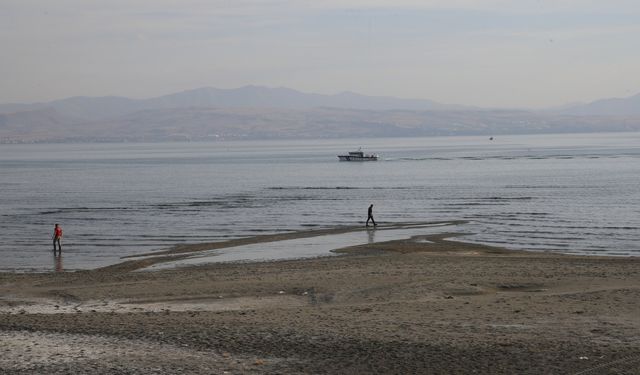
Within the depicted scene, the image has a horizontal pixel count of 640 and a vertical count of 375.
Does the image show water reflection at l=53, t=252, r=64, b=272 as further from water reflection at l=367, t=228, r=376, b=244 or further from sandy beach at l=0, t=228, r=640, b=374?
water reflection at l=367, t=228, r=376, b=244

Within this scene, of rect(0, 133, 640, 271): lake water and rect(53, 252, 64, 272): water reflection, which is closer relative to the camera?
rect(53, 252, 64, 272): water reflection

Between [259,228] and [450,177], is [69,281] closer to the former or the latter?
[259,228]

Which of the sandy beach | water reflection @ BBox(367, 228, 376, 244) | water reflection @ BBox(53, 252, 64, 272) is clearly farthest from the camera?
Result: water reflection @ BBox(367, 228, 376, 244)

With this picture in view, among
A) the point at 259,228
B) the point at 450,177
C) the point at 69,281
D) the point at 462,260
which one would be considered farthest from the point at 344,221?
the point at 450,177

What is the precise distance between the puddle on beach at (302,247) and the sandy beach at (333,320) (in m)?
4.90

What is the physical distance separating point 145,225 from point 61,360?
4069 centimetres

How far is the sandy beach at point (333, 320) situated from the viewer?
1672cm

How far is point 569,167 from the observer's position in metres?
136

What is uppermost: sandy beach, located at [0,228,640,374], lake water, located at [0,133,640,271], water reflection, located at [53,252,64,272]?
sandy beach, located at [0,228,640,374]

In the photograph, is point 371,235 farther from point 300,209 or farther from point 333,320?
point 333,320

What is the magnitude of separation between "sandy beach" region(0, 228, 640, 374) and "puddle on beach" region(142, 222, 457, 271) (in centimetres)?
490

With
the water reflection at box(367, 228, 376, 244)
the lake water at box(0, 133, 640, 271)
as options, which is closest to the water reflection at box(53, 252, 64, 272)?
the lake water at box(0, 133, 640, 271)

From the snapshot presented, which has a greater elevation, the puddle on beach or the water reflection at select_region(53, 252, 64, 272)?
the water reflection at select_region(53, 252, 64, 272)

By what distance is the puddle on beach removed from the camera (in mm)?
38688
